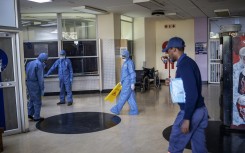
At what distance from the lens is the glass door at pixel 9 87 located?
4.26 meters

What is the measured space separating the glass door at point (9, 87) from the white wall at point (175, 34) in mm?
7576

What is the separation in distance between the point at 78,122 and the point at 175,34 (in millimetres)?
7136

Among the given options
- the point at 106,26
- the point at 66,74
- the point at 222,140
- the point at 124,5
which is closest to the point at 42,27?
the point at 106,26

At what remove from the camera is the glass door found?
14.0 feet

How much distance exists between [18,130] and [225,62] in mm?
3740

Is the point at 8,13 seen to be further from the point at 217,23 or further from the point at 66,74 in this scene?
the point at 217,23

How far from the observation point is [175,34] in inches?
428

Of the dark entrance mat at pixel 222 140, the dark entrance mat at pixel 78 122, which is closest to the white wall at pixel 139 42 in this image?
the dark entrance mat at pixel 78 122

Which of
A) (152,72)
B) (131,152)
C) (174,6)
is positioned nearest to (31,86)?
(131,152)

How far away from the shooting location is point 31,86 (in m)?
5.15

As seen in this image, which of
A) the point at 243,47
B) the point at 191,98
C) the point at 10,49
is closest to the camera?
the point at 191,98

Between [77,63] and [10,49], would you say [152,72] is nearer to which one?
[77,63]

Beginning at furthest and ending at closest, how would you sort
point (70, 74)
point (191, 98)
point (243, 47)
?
point (70, 74)
point (243, 47)
point (191, 98)

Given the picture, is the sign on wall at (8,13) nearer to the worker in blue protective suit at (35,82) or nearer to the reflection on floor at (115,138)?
the worker in blue protective suit at (35,82)
